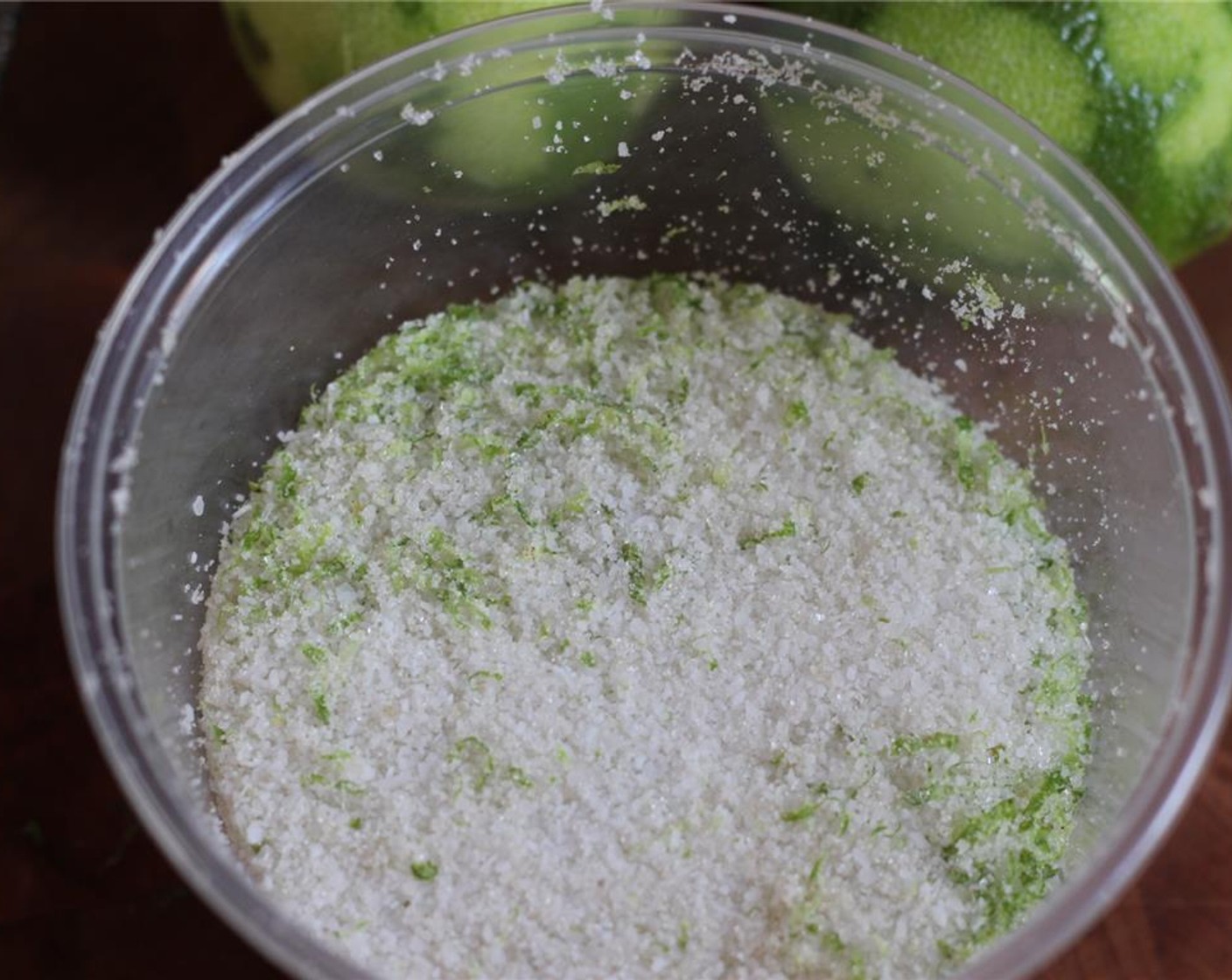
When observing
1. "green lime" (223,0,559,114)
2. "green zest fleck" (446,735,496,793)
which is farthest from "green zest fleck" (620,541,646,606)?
"green lime" (223,0,559,114)

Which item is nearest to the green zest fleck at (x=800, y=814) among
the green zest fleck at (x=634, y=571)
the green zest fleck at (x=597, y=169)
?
the green zest fleck at (x=634, y=571)

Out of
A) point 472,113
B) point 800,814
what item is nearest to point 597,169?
point 472,113

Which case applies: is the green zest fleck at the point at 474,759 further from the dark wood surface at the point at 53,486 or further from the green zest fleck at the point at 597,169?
the green zest fleck at the point at 597,169

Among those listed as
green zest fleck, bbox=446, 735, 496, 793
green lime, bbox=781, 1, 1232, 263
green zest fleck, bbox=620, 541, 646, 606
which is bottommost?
green zest fleck, bbox=446, 735, 496, 793

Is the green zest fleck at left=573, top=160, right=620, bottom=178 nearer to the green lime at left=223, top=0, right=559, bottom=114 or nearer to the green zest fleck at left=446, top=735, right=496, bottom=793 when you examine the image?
the green lime at left=223, top=0, right=559, bottom=114

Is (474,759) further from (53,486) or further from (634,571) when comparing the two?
(53,486)

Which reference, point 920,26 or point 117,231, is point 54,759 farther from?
point 920,26

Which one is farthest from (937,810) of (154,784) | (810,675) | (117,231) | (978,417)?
(117,231)
